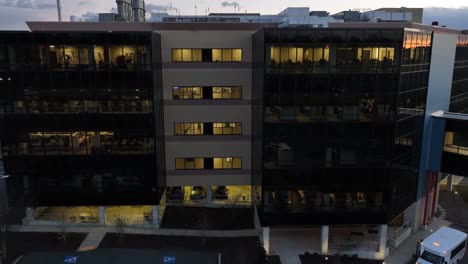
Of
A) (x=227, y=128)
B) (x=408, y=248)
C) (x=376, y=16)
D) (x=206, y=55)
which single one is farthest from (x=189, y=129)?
(x=376, y=16)

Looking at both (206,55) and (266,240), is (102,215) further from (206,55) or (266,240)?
(206,55)

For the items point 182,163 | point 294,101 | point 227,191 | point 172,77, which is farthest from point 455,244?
point 172,77

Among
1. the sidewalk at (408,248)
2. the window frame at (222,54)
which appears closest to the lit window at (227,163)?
the window frame at (222,54)

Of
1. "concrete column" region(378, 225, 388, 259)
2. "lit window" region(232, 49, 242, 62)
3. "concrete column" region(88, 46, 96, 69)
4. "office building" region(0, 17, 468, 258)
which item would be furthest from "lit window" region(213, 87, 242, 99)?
"concrete column" region(378, 225, 388, 259)

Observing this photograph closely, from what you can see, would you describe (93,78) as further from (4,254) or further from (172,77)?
(4,254)

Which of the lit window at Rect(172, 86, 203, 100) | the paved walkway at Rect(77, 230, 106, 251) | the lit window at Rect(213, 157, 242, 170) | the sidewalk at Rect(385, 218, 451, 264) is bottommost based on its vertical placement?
the sidewalk at Rect(385, 218, 451, 264)

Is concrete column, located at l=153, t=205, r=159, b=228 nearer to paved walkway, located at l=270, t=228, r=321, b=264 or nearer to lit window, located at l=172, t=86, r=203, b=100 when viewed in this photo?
lit window, located at l=172, t=86, r=203, b=100
